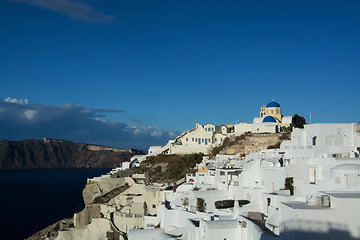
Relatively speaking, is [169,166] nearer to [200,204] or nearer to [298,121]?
[298,121]

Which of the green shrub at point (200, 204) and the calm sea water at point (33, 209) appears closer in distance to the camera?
the green shrub at point (200, 204)

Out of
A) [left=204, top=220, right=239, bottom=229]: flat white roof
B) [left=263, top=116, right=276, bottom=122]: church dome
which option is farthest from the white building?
[left=263, top=116, right=276, bottom=122]: church dome

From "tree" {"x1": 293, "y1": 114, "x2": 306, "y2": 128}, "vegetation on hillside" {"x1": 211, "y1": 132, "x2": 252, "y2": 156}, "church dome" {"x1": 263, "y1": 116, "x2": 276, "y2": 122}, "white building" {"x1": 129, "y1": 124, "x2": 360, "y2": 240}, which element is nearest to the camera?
"white building" {"x1": 129, "y1": 124, "x2": 360, "y2": 240}

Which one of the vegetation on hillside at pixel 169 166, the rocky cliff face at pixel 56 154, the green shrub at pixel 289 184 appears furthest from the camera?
the rocky cliff face at pixel 56 154

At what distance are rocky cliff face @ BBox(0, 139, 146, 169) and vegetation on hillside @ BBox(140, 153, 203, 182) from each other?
12005 centimetres

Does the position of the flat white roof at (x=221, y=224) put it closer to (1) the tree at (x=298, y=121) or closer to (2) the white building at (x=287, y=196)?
(2) the white building at (x=287, y=196)

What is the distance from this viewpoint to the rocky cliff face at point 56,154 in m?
170

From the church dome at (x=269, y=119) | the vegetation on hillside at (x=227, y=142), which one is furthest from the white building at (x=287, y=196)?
the church dome at (x=269, y=119)

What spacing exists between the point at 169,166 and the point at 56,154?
14394 centimetres

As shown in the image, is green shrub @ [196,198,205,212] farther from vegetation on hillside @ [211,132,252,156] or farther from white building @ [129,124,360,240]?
vegetation on hillside @ [211,132,252,156]

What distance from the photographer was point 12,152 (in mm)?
173875

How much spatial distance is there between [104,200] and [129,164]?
736 inches

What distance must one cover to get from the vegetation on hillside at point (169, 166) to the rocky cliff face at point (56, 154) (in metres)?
120

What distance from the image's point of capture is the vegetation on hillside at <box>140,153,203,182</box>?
42.7 metres
